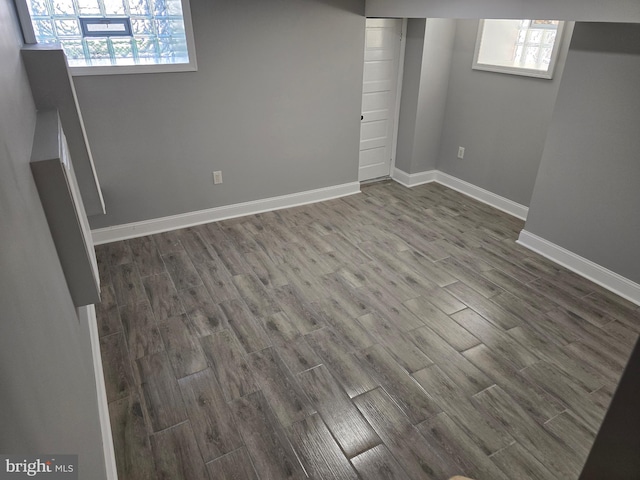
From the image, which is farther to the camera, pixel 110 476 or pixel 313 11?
pixel 313 11

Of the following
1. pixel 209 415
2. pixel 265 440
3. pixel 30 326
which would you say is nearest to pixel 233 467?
pixel 265 440

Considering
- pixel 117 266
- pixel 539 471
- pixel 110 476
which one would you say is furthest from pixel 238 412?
pixel 117 266

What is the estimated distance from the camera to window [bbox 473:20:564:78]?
368 cm

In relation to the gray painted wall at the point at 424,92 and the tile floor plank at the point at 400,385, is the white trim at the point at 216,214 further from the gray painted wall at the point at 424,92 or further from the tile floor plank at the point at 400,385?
the tile floor plank at the point at 400,385

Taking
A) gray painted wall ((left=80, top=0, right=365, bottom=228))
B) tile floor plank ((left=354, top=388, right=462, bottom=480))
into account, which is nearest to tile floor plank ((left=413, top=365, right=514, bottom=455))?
tile floor plank ((left=354, top=388, right=462, bottom=480))

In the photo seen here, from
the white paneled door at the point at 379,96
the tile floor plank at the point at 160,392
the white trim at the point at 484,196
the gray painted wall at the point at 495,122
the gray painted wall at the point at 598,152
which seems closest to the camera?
the tile floor plank at the point at 160,392

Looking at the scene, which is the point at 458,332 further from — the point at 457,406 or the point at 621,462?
the point at 621,462

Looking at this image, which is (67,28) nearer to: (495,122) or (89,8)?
(89,8)

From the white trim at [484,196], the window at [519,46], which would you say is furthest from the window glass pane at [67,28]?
the white trim at [484,196]

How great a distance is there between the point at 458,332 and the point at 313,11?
A: 120 inches

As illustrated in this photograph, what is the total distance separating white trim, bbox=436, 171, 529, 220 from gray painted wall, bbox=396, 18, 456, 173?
25cm

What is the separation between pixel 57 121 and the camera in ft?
5.75

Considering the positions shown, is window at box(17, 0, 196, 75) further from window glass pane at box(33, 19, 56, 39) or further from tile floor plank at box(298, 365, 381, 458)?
tile floor plank at box(298, 365, 381, 458)

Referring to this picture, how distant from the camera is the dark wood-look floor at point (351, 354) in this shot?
6.43 feet
